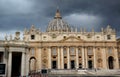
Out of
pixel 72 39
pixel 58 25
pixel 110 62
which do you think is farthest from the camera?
pixel 58 25

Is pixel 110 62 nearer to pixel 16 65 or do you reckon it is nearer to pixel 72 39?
pixel 72 39

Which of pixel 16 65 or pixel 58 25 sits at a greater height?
pixel 58 25

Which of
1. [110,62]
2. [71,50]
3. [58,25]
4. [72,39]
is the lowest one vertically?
[110,62]

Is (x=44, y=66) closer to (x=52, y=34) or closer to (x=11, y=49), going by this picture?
(x=52, y=34)

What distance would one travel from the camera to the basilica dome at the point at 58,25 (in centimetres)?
10319

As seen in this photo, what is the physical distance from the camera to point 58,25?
4151 inches

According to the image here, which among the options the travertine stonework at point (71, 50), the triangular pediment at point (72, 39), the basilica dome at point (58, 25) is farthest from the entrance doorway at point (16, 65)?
the basilica dome at point (58, 25)

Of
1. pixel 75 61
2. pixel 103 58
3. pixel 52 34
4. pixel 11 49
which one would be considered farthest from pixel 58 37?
pixel 11 49

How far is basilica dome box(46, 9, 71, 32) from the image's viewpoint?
339 feet

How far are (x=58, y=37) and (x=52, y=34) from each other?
2.41 metres

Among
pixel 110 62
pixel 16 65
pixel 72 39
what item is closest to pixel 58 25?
pixel 72 39

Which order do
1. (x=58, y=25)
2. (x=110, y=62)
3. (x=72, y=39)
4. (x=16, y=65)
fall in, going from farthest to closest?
(x=58, y=25), (x=110, y=62), (x=72, y=39), (x=16, y=65)

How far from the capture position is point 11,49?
40.3 m

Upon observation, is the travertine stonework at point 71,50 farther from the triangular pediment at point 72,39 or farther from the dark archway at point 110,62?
the dark archway at point 110,62
